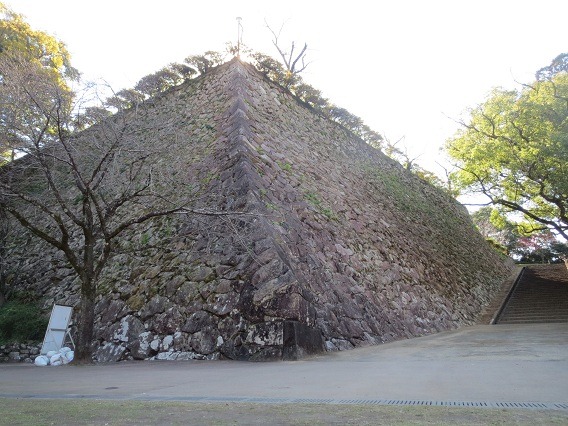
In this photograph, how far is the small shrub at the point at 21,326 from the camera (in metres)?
9.02

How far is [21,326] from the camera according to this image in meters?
9.14

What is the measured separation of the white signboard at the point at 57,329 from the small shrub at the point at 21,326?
0.93 metres

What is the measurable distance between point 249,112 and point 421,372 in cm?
892

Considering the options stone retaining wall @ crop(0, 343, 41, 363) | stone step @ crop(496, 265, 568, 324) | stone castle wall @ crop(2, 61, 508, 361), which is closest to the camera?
stone castle wall @ crop(2, 61, 508, 361)

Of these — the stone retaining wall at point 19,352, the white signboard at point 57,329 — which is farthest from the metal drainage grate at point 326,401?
the stone retaining wall at point 19,352

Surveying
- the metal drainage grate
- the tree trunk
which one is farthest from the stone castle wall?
the metal drainage grate

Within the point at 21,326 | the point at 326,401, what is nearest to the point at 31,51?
the point at 21,326

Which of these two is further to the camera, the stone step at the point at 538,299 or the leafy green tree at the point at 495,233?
the leafy green tree at the point at 495,233

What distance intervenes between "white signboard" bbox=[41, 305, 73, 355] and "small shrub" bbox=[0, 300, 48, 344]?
929mm

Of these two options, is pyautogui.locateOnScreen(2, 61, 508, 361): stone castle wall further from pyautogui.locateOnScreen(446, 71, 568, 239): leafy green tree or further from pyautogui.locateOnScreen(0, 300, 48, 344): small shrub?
pyautogui.locateOnScreen(446, 71, 568, 239): leafy green tree

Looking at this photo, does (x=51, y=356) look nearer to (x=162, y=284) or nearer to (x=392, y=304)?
(x=162, y=284)

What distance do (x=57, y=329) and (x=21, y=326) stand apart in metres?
1.36

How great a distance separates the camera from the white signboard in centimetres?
815

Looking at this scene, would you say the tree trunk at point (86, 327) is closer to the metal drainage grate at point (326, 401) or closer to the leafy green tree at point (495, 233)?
the metal drainage grate at point (326, 401)
